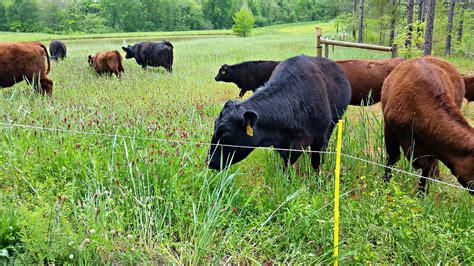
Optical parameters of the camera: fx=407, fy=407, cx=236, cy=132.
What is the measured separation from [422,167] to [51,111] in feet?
17.1

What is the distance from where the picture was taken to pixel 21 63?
9.30 meters

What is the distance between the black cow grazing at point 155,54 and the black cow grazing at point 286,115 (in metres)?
11.2

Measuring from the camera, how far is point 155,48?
16469 millimetres

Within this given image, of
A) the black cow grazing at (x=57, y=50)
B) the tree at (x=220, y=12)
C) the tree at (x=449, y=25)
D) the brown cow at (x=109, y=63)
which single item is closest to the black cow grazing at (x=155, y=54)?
the brown cow at (x=109, y=63)

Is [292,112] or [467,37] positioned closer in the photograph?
[292,112]

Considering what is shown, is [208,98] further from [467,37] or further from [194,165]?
[467,37]

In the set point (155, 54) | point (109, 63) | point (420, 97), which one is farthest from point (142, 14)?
point (420, 97)

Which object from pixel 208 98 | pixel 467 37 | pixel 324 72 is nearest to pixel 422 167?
pixel 324 72

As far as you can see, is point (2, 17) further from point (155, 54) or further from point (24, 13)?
point (155, 54)

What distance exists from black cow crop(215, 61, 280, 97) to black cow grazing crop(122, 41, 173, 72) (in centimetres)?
522

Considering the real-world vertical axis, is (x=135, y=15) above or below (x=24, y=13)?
below

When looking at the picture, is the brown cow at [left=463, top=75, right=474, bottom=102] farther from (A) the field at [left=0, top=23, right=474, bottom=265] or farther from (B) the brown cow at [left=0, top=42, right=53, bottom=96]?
(B) the brown cow at [left=0, top=42, right=53, bottom=96]

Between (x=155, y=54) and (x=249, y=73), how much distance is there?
22.0ft

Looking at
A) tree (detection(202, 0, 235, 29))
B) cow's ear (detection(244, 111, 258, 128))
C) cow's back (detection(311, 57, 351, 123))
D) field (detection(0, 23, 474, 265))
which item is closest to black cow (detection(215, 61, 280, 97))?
cow's back (detection(311, 57, 351, 123))
